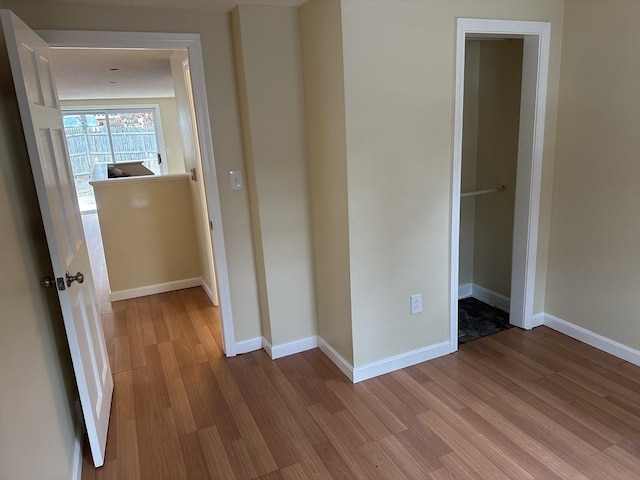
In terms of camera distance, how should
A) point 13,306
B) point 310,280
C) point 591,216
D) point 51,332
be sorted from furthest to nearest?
point 310,280
point 591,216
point 51,332
point 13,306

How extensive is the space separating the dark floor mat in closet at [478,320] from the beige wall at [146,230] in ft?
8.43

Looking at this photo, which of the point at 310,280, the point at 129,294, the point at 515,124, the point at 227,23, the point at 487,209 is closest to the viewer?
the point at 227,23

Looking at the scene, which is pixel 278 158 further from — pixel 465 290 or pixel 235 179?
pixel 465 290

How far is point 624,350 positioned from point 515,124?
1618 millimetres

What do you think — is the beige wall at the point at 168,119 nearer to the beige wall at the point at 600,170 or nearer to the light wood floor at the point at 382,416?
the light wood floor at the point at 382,416

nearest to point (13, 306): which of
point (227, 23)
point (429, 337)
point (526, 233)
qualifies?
point (227, 23)

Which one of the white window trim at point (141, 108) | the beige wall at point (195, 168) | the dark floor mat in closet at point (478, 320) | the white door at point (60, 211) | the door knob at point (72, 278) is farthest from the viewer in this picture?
the white window trim at point (141, 108)

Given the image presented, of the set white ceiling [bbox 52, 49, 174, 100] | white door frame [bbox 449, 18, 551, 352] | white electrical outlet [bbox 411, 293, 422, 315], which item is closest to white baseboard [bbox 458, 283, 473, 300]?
white door frame [bbox 449, 18, 551, 352]

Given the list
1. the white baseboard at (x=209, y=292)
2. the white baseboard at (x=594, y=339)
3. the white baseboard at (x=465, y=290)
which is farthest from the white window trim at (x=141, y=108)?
the white baseboard at (x=594, y=339)

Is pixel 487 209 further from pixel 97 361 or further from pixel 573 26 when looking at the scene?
pixel 97 361

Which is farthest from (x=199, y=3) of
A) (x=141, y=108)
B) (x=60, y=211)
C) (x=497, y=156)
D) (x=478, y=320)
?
(x=141, y=108)

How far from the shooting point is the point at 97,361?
2283mm

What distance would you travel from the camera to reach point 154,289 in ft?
14.0

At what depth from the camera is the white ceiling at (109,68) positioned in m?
3.58
